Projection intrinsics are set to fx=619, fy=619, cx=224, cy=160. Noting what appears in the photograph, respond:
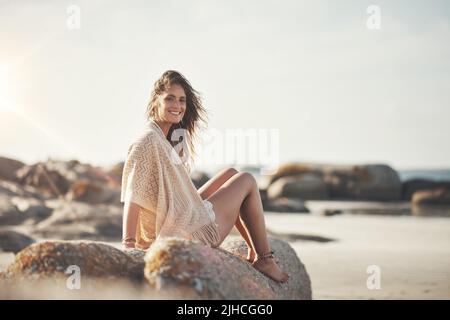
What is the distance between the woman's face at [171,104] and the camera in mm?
4770

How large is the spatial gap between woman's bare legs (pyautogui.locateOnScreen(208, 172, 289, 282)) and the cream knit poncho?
0.41ft

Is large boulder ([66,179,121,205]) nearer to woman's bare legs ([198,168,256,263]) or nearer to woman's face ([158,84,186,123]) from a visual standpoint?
woman's bare legs ([198,168,256,263])

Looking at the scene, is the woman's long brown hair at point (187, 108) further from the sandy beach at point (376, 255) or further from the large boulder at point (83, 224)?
the large boulder at point (83, 224)

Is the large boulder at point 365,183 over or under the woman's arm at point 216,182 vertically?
under

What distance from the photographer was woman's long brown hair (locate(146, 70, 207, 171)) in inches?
190

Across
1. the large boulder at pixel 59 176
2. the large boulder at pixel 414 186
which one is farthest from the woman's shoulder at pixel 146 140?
the large boulder at pixel 414 186

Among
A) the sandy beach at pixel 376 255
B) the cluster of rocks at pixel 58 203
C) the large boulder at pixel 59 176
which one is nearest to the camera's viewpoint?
the sandy beach at pixel 376 255

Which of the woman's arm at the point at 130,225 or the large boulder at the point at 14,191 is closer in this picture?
the woman's arm at the point at 130,225

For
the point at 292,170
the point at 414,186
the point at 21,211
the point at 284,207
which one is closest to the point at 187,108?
the point at 21,211

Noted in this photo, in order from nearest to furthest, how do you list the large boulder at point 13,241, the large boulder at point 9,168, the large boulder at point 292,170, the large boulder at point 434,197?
the large boulder at point 13,241 → the large boulder at point 9,168 → the large boulder at point 434,197 → the large boulder at point 292,170

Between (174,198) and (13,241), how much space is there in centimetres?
448

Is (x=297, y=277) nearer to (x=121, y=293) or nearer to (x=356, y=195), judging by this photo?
(x=121, y=293)

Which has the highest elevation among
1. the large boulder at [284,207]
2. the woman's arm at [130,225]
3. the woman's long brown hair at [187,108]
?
the woman's long brown hair at [187,108]
